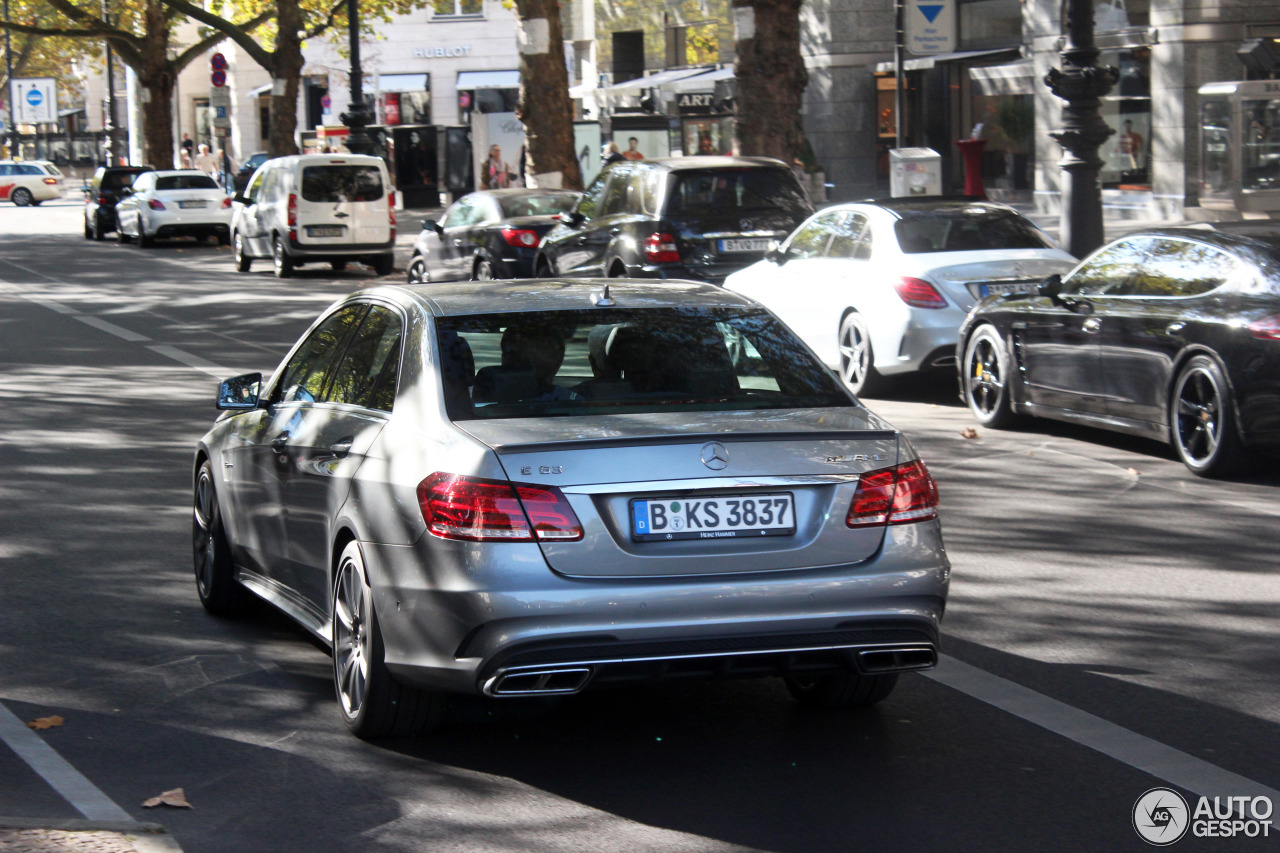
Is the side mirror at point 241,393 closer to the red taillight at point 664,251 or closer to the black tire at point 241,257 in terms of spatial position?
the red taillight at point 664,251

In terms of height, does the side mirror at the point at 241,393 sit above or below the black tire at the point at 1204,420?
above

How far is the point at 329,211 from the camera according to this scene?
26203 mm

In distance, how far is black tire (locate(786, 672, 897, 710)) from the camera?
5684 millimetres

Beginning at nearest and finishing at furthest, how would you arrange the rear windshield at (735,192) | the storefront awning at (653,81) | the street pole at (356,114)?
the rear windshield at (735,192)
the street pole at (356,114)
the storefront awning at (653,81)

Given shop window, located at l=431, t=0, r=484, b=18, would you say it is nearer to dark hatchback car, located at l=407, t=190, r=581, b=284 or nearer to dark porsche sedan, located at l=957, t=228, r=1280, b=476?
dark hatchback car, located at l=407, t=190, r=581, b=284

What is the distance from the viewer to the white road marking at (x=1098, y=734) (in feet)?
16.1

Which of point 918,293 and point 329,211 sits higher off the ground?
point 329,211

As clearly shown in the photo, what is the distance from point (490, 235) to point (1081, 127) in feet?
27.1

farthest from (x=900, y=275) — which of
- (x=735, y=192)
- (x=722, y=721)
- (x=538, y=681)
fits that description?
(x=538, y=681)

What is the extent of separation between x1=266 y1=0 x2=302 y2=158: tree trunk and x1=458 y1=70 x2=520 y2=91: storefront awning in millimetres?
27313

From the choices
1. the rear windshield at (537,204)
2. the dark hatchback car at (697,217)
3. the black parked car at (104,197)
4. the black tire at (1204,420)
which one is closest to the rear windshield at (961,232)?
the dark hatchback car at (697,217)

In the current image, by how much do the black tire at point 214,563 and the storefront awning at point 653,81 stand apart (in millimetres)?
43369

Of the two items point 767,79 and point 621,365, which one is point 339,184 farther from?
point 621,365

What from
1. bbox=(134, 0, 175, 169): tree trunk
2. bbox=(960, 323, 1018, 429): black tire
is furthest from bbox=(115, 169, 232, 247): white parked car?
bbox=(960, 323, 1018, 429): black tire
